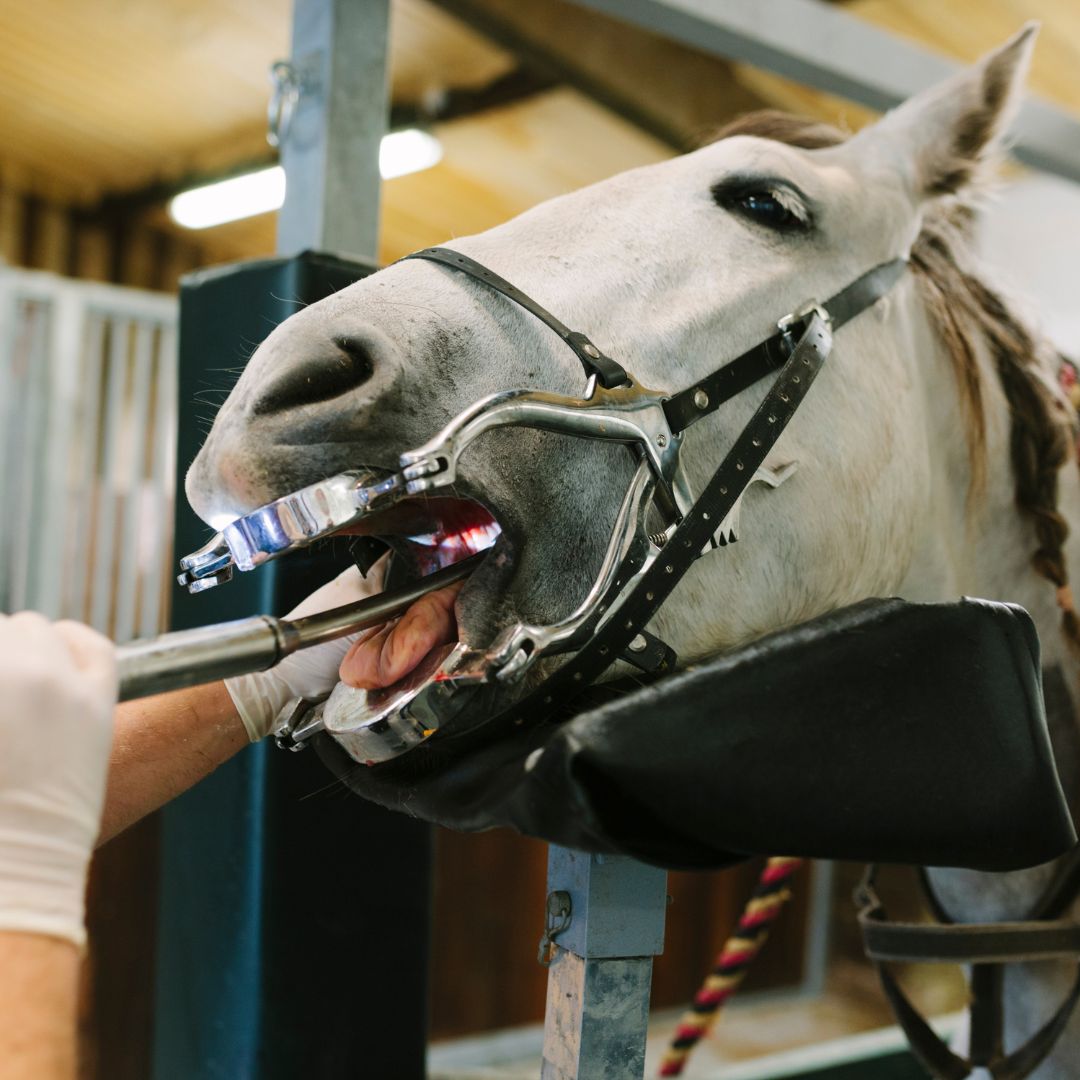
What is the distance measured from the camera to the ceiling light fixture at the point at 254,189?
519cm

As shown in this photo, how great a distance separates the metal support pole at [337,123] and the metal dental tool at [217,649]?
69 cm

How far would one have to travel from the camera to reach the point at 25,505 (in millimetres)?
2449

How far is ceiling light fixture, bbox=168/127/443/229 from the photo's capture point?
519 centimetres

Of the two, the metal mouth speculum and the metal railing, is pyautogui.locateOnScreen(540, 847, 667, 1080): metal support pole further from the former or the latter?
the metal railing

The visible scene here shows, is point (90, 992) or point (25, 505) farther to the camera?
point (25, 505)

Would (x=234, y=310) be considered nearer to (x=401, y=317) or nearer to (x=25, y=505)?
(x=401, y=317)

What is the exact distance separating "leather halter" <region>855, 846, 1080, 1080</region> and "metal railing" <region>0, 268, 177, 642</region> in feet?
5.93

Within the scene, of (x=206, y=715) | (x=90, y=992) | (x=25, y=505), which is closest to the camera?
(x=206, y=715)

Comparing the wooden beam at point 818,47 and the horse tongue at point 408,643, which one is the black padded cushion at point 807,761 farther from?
the wooden beam at point 818,47

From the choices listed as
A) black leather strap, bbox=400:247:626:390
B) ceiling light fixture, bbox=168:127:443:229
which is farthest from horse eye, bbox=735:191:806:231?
ceiling light fixture, bbox=168:127:443:229

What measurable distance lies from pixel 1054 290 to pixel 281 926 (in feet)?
14.0

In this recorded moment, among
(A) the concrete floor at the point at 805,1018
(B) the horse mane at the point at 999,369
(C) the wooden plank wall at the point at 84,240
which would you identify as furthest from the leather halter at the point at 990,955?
(C) the wooden plank wall at the point at 84,240

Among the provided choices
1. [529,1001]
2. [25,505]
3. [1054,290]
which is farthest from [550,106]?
[529,1001]

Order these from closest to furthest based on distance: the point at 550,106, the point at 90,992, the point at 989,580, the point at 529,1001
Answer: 1. the point at 989,580
2. the point at 90,992
3. the point at 529,1001
4. the point at 550,106
